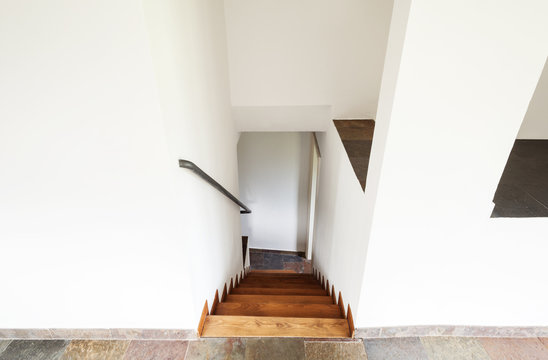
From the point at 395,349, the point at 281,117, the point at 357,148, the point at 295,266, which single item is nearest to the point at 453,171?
the point at 357,148

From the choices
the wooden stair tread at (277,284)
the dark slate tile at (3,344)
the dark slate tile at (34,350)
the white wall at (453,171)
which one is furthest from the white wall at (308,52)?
the dark slate tile at (3,344)

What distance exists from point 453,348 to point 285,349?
91 cm

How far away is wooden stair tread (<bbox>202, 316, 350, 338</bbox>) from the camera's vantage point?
154 cm

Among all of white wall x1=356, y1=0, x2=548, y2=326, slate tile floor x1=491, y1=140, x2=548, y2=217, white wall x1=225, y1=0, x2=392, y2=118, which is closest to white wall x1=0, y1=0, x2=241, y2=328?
white wall x1=225, y1=0, x2=392, y2=118

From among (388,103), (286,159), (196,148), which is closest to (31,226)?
(196,148)

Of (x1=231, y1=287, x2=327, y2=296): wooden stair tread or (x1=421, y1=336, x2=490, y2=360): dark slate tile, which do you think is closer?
(x1=421, y1=336, x2=490, y2=360): dark slate tile

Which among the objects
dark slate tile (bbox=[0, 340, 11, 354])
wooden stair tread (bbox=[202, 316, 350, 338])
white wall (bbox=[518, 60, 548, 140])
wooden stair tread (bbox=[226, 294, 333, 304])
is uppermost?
white wall (bbox=[518, 60, 548, 140])

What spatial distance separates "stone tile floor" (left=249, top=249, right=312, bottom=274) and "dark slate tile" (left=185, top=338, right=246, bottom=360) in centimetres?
368

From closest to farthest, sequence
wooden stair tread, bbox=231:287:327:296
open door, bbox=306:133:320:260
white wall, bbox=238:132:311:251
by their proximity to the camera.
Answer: wooden stair tread, bbox=231:287:327:296 → open door, bbox=306:133:320:260 → white wall, bbox=238:132:311:251

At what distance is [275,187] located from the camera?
497 centimetres

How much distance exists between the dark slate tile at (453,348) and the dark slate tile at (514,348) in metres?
0.05

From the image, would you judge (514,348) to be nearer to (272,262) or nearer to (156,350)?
(156,350)

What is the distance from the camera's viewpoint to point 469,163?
100cm

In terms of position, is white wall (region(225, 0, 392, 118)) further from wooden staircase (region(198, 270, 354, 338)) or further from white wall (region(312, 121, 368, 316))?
wooden staircase (region(198, 270, 354, 338))
